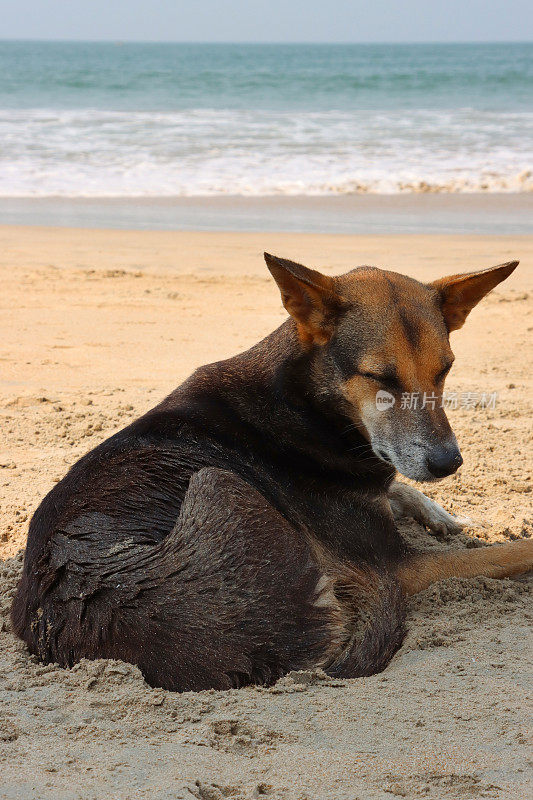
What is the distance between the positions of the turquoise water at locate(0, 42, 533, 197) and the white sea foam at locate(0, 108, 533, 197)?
0.11 ft

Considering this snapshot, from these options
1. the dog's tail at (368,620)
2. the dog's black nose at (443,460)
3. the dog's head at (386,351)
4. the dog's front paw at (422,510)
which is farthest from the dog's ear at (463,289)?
the dog's tail at (368,620)

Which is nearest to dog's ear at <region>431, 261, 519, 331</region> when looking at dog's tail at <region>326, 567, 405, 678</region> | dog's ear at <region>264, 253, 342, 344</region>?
dog's ear at <region>264, 253, 342, 344</region>

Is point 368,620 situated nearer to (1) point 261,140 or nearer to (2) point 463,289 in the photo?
(2) point 463,289

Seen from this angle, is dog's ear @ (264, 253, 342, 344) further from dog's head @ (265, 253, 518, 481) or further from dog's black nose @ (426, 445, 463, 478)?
dog's black nose @ (426, 445, 463, 478)

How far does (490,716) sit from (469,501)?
8.27 feet

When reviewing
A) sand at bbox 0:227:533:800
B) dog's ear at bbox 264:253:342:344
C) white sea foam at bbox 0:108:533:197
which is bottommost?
sand at bbox 0:227:533:800

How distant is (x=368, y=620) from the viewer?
3805 millimetres

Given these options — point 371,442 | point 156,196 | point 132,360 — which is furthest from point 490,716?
point 156,196

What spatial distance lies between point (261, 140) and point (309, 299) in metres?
21.0

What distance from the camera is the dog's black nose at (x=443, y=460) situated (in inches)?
155

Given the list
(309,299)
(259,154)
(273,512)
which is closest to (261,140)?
(259,154)

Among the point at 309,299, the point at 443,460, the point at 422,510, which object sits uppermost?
the point at 309,299

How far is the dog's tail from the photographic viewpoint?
3.60m

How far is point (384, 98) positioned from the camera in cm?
3797
